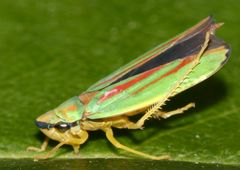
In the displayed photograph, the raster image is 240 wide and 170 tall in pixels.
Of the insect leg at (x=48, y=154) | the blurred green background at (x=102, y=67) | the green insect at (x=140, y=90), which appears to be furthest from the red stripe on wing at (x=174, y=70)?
the insect leg at (x=48, y=154)

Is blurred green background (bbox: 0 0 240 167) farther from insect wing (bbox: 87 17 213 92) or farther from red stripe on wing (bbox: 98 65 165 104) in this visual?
insect wing (bbox: 87 17 213 92)

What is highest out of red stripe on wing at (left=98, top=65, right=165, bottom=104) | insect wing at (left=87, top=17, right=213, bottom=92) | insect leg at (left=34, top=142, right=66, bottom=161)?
insect wing at (left=87, top=17, right=213, bottom=92)

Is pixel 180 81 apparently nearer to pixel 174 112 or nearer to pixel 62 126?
pixel 174 112

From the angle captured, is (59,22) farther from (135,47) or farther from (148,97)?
(148,97)

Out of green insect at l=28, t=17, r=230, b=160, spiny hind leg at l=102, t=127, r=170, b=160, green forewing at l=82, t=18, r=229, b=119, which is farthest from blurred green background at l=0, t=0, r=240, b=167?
green forewing at l=82, t=18, r=229, b=119

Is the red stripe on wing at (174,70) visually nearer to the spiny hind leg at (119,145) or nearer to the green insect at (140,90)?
the green insect at (140,90)

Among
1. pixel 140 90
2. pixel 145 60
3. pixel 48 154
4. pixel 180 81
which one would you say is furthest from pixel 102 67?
pixel 48 154
